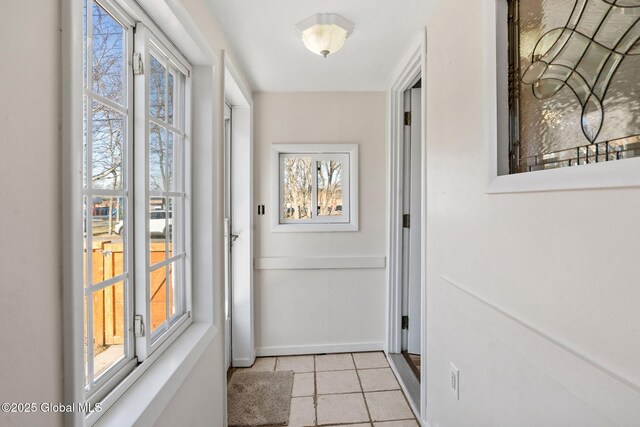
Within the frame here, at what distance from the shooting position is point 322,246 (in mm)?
2693

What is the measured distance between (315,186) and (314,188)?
2 centimetres

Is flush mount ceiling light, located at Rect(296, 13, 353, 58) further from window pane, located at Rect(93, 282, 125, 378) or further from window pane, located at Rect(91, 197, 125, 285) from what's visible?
window pane, located at Rect(93, 282, 125, 378)

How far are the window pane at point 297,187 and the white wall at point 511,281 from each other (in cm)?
125

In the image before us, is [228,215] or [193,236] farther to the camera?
[228,215]

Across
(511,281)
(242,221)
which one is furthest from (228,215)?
(511,281)

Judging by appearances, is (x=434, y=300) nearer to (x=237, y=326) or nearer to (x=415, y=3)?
(x=415, y=3)

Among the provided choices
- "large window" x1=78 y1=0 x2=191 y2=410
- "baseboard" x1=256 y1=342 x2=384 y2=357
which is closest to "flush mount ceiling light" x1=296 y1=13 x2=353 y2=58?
"large window" x1=78 y1=0 x2=191 y2=410

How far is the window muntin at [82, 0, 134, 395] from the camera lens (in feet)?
2.94

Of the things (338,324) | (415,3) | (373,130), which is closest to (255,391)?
(338,324)

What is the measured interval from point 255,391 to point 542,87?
233cm

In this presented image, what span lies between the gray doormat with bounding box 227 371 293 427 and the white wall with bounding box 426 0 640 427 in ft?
3.07

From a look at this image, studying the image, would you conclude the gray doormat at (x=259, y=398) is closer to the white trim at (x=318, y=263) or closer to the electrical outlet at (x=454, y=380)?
the white trim at (x=318, y=263)

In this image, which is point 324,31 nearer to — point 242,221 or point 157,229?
point 157,229

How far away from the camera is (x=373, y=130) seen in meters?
2.69
